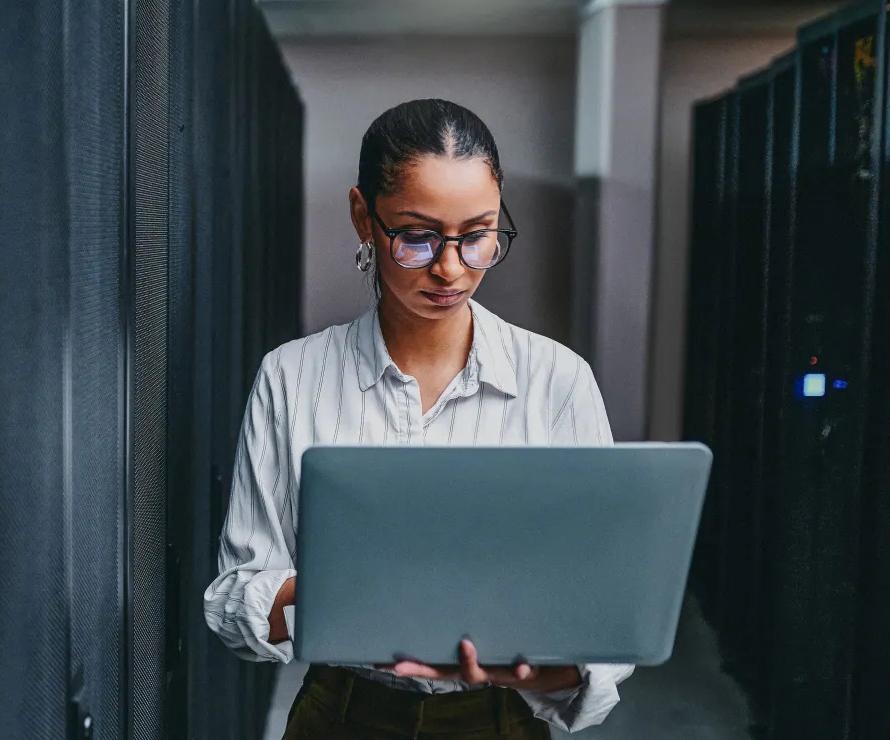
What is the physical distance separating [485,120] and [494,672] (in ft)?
12.1

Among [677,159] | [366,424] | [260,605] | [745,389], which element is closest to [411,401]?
[366,424]

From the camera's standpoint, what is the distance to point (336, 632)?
0.86 meters

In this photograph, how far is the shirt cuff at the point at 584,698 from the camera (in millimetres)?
1026

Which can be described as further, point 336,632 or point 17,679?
point 336,632

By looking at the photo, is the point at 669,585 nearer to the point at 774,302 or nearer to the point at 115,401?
the point at 115,401

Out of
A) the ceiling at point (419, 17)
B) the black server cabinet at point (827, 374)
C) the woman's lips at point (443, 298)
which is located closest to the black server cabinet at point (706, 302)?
the ceiling at point (419, 17)

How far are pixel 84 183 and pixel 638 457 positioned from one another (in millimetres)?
563

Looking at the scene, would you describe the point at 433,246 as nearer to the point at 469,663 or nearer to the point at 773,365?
the point at 469,663

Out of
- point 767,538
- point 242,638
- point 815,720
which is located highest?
point 242,638

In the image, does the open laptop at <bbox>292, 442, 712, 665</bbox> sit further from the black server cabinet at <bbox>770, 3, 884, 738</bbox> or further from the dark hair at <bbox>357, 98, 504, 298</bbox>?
the black server cabinet at <bbox>770, 3, 884, 738</bbox>

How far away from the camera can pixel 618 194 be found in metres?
4.12

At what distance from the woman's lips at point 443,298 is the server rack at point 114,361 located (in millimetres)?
331

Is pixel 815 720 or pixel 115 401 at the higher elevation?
pixel 115 401

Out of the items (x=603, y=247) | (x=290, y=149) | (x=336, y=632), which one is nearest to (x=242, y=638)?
(x=336, y=632)
